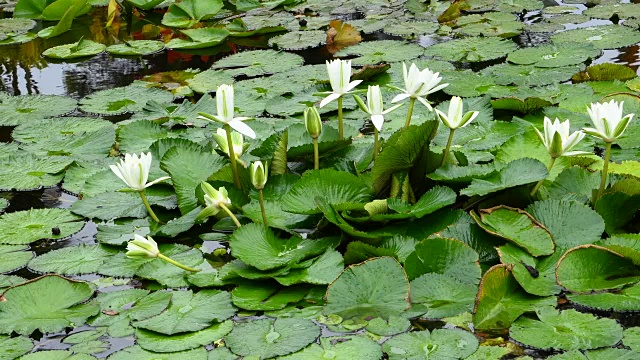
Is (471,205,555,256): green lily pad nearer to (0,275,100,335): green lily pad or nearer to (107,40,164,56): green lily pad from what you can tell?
(0,275,100,335): green lily pad

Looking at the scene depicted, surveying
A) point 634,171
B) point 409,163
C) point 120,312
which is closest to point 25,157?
point 120,312

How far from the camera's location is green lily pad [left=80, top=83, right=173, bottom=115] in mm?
4594

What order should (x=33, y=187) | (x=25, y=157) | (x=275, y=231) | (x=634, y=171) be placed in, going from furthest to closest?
(x=25, y=157) → (x=33, y=187) → (x=634, y=171) → (x=275, y=231)

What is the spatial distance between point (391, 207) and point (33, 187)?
1.78 m

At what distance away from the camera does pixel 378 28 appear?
19.2 feet

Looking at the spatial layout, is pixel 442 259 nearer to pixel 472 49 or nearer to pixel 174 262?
pixel 174 262

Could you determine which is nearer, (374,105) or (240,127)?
(240,127)

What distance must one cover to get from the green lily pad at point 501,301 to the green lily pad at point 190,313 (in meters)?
0.79

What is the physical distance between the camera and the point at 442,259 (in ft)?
9.02

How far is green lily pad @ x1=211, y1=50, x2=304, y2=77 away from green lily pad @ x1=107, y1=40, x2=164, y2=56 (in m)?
0.71

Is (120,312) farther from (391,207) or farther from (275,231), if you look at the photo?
(391,207)

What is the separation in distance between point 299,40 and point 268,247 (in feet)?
9.89

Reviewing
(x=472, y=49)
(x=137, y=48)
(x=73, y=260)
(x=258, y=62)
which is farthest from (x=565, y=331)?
(x=137, y=48)

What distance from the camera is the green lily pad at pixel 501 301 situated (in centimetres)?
253
